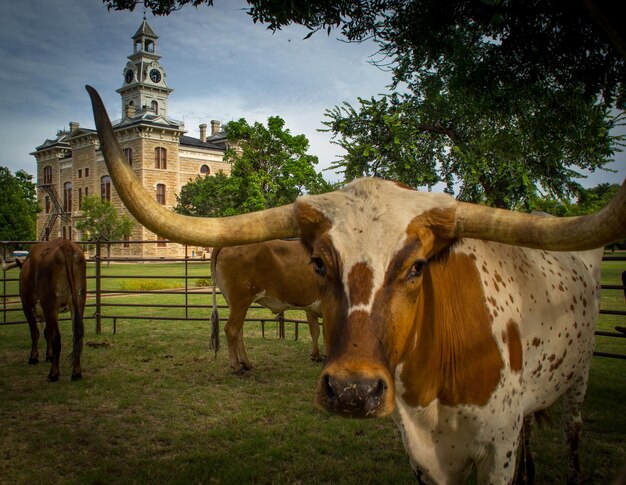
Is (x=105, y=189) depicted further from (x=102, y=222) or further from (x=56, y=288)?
(x=56, y=288)

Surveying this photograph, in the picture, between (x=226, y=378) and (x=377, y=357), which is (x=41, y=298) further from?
(x=377, y=357)

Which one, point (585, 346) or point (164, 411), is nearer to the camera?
point (585, 346)

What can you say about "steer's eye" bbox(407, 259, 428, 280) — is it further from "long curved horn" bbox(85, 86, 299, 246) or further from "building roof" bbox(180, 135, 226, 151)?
"building roof" bbox(180, 135, 226, 151)

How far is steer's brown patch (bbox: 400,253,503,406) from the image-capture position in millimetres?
2348

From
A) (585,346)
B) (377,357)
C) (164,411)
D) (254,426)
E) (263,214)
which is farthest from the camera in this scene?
(164,411)

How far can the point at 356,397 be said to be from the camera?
172 cm

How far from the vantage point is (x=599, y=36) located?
170 inches

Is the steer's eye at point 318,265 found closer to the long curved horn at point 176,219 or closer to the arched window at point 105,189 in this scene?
the long curved horn at point 176,219

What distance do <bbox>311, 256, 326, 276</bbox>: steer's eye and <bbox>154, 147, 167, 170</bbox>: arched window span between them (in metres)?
56.8

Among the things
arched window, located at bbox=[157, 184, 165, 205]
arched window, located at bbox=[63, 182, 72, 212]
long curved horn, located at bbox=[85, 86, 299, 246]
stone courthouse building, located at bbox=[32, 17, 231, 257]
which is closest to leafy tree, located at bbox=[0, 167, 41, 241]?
stone courthouse building, located at bbox=[32, 17, 231, 257]

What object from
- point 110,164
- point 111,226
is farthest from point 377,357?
point 111,226

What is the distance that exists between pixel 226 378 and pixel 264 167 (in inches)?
1236

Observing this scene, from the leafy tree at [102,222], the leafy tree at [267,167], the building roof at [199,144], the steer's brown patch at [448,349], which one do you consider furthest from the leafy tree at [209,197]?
the steer's brown patch at [448,349]

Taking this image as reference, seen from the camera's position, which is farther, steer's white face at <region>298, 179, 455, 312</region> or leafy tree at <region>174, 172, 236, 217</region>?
leafy tree at <region>174, 172, 236, 217</region>
